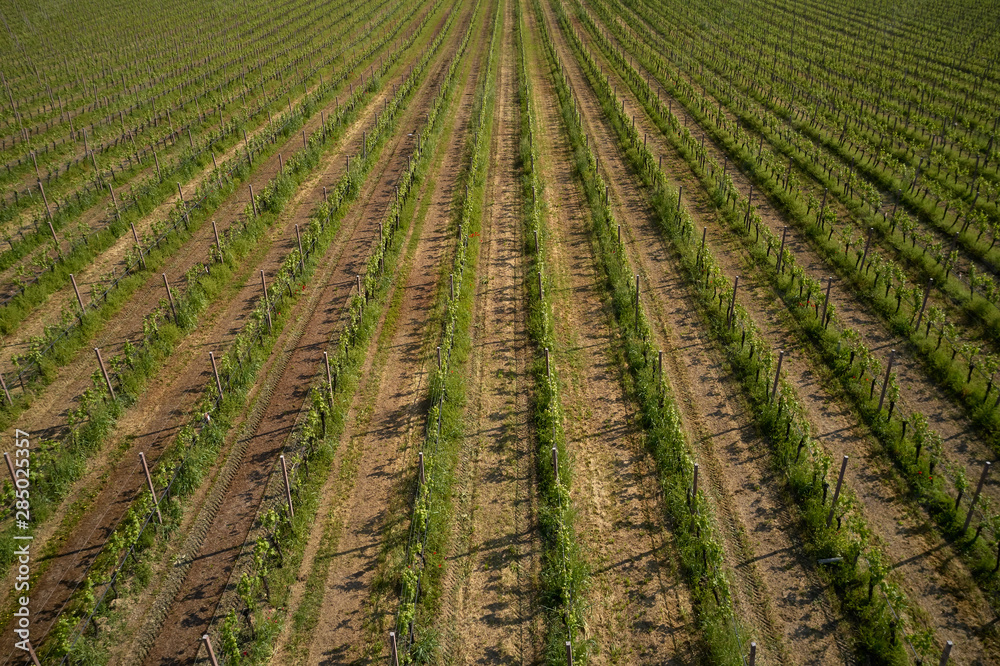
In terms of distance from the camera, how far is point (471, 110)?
3706 cm

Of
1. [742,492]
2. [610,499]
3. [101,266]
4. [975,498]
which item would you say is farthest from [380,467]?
[101,266]

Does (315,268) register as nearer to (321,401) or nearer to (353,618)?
(321,401)

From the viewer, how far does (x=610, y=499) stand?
14070 millimetres

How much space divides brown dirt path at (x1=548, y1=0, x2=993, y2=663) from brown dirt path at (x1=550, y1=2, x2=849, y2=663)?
151cm

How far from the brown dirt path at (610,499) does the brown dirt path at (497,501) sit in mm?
1013

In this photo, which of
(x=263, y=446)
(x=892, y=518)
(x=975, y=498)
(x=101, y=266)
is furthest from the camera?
(x=101, y=266)

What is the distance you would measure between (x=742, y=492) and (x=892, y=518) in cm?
269

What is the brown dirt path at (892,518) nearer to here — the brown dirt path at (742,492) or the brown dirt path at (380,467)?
the brown dirt path at (742,492)

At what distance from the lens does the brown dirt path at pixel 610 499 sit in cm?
1158

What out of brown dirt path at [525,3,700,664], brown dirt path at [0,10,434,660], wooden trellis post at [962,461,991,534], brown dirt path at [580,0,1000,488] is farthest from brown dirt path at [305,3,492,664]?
brown dirt path at [580,0,1000,488]

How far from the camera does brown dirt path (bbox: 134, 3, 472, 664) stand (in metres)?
11.5

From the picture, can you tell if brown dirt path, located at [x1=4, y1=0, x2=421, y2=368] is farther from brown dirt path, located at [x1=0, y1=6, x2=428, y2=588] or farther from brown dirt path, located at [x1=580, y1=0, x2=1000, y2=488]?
brown dirt path, located at [x1=580, y1=0, x2=1000, y2=488]

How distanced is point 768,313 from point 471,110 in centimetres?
Answer: 2242

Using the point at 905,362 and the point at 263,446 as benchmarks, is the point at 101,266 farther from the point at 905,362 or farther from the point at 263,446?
the point at 905,362
